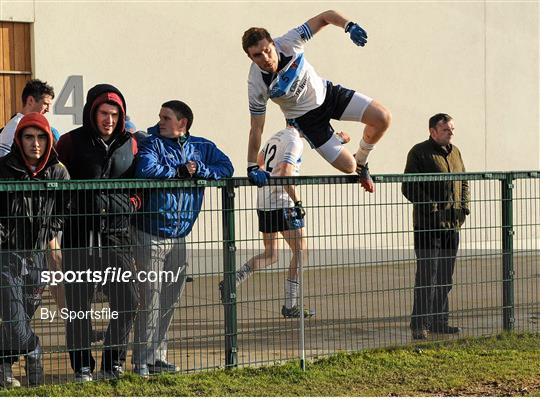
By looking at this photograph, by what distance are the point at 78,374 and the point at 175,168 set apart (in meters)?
1.52

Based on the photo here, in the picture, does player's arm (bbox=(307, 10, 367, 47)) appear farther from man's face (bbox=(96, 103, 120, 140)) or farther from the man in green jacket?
man's face (bbox=(96, 103, 120, 140))

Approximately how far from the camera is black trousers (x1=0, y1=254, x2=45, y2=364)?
6520 mm

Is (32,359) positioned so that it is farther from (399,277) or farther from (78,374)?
(399,277)

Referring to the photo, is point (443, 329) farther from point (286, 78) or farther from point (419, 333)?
point (286, 78)

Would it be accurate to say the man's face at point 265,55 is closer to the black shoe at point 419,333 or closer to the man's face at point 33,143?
the man's face at point 33,143

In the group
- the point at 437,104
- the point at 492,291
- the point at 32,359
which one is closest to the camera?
the point at 32,359

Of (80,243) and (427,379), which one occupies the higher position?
(80,243)

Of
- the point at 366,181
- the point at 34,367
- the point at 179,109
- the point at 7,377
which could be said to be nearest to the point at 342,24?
the point at 366,181

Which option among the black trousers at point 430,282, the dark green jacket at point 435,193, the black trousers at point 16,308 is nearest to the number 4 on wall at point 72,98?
the dark green jacket at point 435,193

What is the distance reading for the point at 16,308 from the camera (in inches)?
258

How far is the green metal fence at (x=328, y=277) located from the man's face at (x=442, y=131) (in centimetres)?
68

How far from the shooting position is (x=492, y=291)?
28.2ft

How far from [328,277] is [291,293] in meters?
0.35

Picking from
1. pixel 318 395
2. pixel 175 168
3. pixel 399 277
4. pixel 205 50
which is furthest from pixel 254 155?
pixel 205 50
